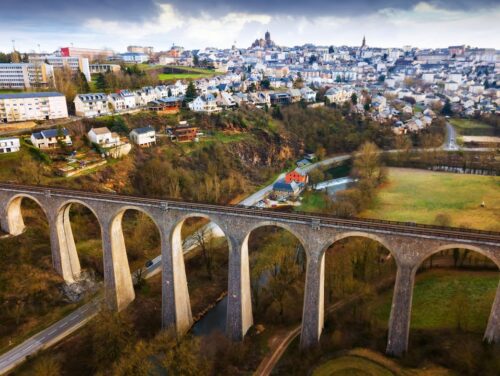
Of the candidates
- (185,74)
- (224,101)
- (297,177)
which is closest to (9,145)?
(297,177)

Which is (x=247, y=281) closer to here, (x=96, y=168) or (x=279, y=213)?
(x=279, y=213)

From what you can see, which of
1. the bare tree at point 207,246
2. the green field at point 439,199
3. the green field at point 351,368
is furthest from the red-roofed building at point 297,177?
the green field at point 351,368

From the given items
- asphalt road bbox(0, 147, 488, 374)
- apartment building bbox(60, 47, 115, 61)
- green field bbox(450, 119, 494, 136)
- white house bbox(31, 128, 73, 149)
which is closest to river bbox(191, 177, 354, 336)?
asphalt road bbox(0, 147, 488, 374)

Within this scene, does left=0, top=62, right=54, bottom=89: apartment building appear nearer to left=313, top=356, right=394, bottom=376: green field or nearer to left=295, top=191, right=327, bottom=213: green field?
left=295, top=191, right=327, bottom=213: green field

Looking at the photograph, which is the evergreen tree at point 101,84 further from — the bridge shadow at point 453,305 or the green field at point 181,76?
the bridge shadow at point 453,305

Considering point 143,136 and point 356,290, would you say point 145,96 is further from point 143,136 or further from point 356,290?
point 356,290
